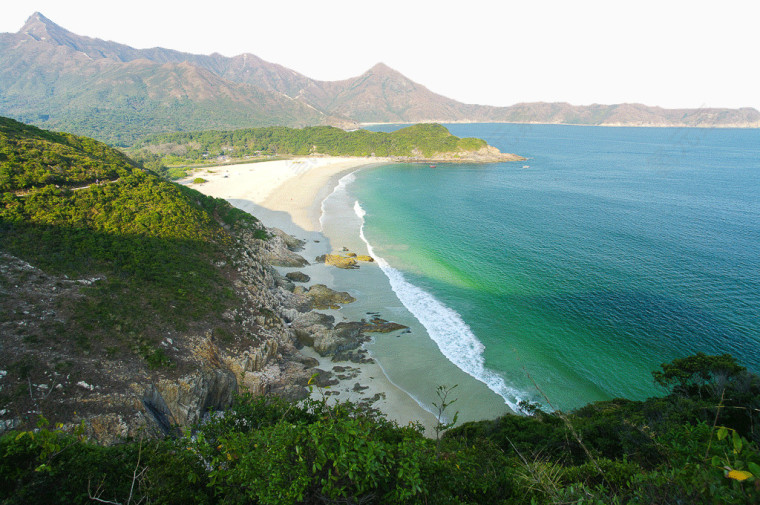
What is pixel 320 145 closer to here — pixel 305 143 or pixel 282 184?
pixel 305 143

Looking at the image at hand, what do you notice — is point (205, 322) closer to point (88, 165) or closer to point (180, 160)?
point (88, 165)

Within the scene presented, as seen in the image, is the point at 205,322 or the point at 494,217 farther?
the point at 494,217

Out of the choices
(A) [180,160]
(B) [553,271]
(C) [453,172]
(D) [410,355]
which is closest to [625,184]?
(C) [453,172]

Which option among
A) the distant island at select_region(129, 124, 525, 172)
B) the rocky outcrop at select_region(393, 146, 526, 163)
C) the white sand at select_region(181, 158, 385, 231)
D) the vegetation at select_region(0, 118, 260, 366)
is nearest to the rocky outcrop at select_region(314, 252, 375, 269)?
the white sand at select_region(181, 158, 385, 231)

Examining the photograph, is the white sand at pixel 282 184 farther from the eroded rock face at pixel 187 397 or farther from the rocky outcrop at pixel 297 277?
the eroded rock face at pixel 187 397

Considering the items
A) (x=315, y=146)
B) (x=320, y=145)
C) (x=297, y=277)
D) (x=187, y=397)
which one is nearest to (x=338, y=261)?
(x=297, y=277)

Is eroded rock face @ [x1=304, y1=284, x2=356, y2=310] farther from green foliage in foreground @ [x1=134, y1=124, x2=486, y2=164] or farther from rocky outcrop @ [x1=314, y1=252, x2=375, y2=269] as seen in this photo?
green foliage in foreground @ [x1=134, y1=124, x2=486, y2=164]
